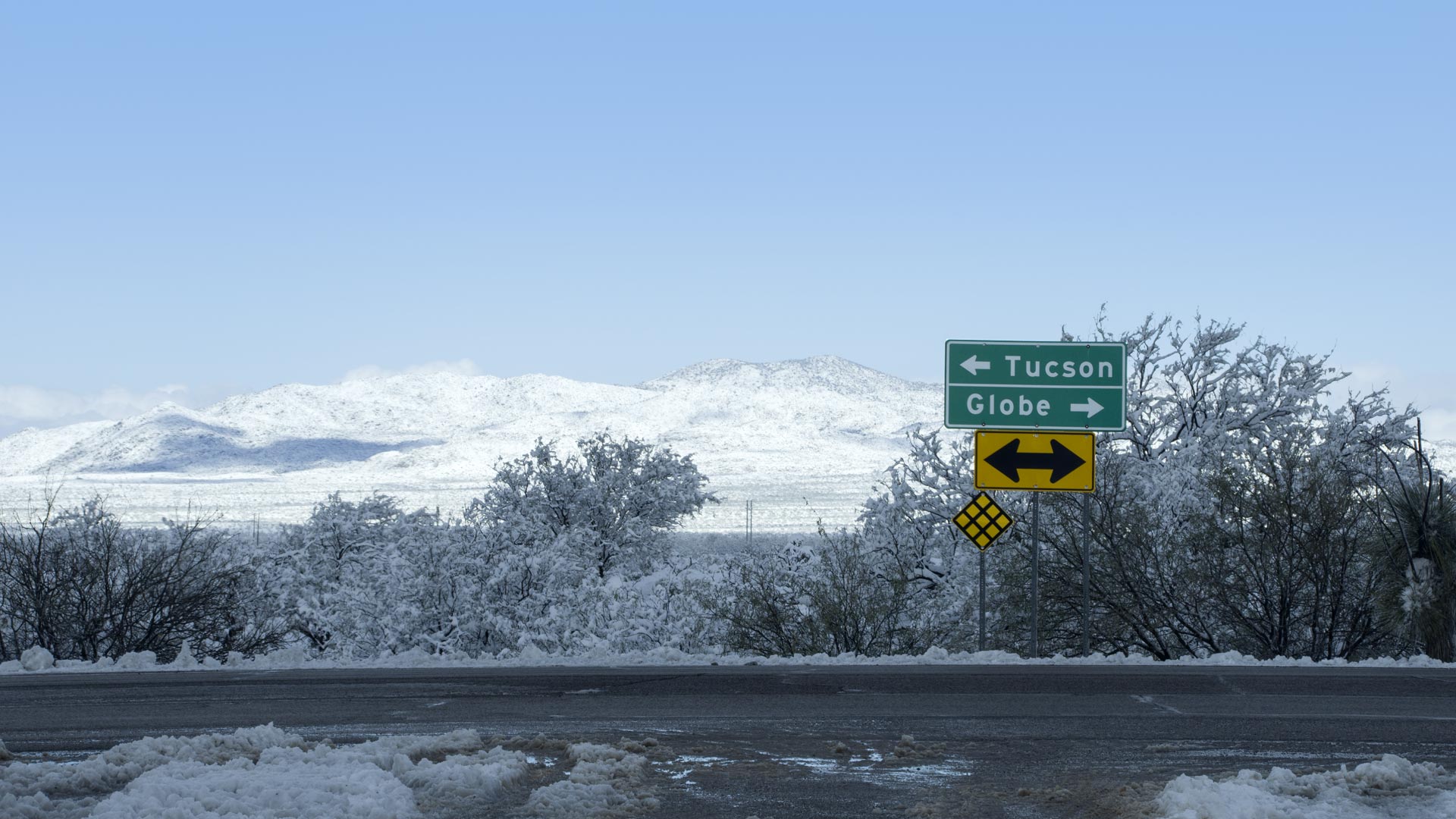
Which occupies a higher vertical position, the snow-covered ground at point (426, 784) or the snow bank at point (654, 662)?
the snow-covered ground at point (426, 784)

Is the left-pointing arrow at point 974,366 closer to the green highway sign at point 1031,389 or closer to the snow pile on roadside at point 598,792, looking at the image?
the green highway sign at point 1031,389

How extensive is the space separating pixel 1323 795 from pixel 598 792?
157 inches

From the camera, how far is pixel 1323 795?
7.00m

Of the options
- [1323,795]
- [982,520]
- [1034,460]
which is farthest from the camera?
[982,520]

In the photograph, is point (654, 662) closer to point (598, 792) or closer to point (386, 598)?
point (598, 792)

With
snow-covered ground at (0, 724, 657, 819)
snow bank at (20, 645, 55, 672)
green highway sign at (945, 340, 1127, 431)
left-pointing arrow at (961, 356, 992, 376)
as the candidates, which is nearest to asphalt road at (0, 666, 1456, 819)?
snow-covered ground at (0, 724, 657, 819)

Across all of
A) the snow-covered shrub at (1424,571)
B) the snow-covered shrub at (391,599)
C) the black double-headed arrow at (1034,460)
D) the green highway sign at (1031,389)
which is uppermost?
the green highway sign at (1031,389)

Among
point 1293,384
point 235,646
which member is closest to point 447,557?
point 235,646

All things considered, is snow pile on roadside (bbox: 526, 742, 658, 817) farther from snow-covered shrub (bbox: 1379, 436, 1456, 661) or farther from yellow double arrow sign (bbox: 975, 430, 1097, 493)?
snow-covered shrub (bbox: 1379, 436, 1456, 661)

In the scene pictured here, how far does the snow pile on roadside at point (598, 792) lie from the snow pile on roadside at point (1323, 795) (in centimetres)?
285

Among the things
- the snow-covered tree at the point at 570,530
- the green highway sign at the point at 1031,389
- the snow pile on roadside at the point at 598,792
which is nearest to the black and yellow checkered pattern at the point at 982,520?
the green highway sign at the point at 1031,389

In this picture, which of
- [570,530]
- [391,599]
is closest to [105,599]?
[391,599]

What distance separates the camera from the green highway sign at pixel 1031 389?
1702 cm

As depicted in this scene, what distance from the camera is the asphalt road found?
25.6ft
